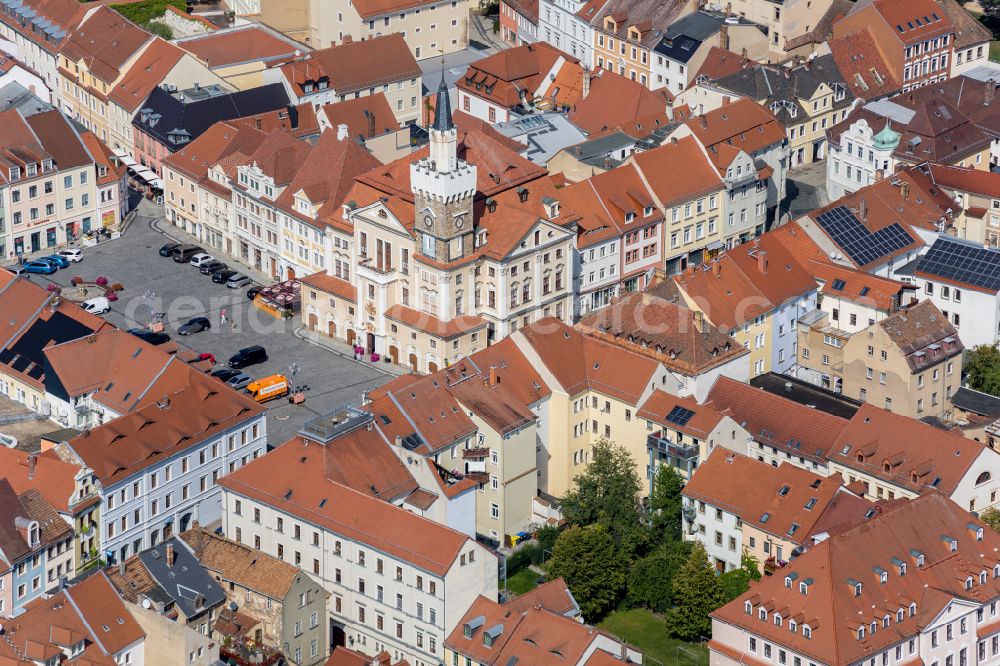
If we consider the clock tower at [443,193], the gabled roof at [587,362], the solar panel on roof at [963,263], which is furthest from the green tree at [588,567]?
the solar panel on roof at [963,263]

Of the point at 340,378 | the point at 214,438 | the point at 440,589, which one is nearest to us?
the point at 440,589

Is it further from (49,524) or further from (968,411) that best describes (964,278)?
(49,524)

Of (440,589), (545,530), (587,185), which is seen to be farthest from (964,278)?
(440,589)

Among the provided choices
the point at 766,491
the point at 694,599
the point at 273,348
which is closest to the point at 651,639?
the point at 694,599

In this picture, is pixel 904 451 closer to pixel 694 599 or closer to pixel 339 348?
pixel 694 599

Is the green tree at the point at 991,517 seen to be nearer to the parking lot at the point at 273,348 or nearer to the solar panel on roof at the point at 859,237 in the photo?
the solar panel on roof at the point at 859,237

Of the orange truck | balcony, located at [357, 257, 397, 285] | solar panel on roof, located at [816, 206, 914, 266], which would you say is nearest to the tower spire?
balcony, located at [357, 257, 397, 285]
